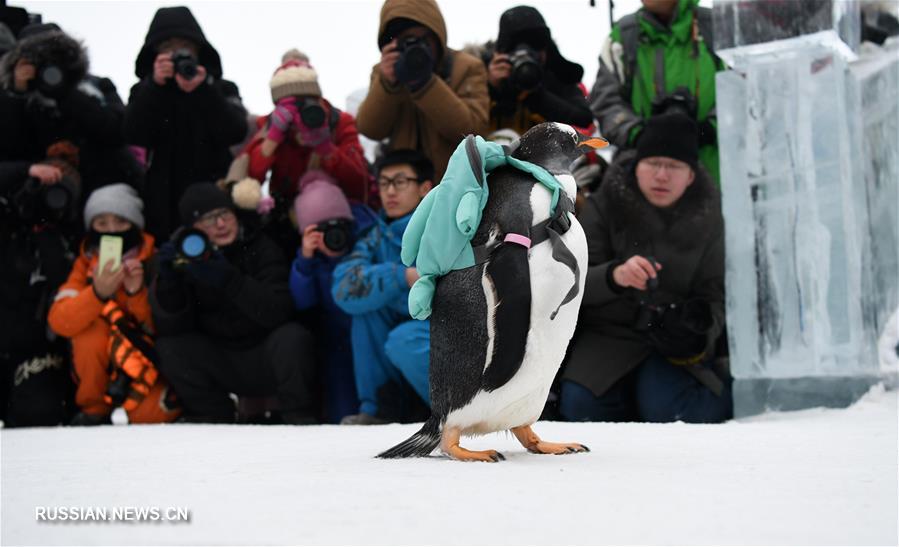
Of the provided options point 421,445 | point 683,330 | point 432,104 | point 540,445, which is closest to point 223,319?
point 432,104

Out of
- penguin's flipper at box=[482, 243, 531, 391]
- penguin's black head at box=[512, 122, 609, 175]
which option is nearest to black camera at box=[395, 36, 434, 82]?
penguin's black head at box=[512, 122, 609, 175]

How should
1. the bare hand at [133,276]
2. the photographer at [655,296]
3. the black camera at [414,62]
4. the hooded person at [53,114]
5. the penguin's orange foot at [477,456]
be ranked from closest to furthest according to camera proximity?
the penguin's orange foot at [477,456] < the photographer at [655,296] < the black camera at [414,62] < the bare hand at [133,276] < the hooded person at [53,114]

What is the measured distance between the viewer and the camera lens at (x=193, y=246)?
3527 mm

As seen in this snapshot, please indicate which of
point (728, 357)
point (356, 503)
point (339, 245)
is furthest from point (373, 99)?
point (356, 503)

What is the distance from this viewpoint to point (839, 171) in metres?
3.03

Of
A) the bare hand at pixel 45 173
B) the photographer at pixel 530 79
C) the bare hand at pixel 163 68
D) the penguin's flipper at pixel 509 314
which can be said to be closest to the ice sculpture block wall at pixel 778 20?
the photographer at pixel 530 79

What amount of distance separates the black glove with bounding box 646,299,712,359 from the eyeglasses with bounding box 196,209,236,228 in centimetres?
177

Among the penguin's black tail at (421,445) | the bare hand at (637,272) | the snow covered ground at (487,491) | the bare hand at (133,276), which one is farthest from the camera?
the bare hand at (133,276)

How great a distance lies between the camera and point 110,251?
3742 millimetres

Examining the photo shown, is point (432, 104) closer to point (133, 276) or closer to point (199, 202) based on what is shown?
point (199, 202)

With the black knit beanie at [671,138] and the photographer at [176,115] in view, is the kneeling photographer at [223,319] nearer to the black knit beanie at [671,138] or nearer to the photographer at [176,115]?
the photographer at [176,115]

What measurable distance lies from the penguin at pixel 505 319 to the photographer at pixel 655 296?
47.2 inches

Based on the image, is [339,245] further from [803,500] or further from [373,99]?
[803,500]

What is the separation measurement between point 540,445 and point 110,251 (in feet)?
7.87
